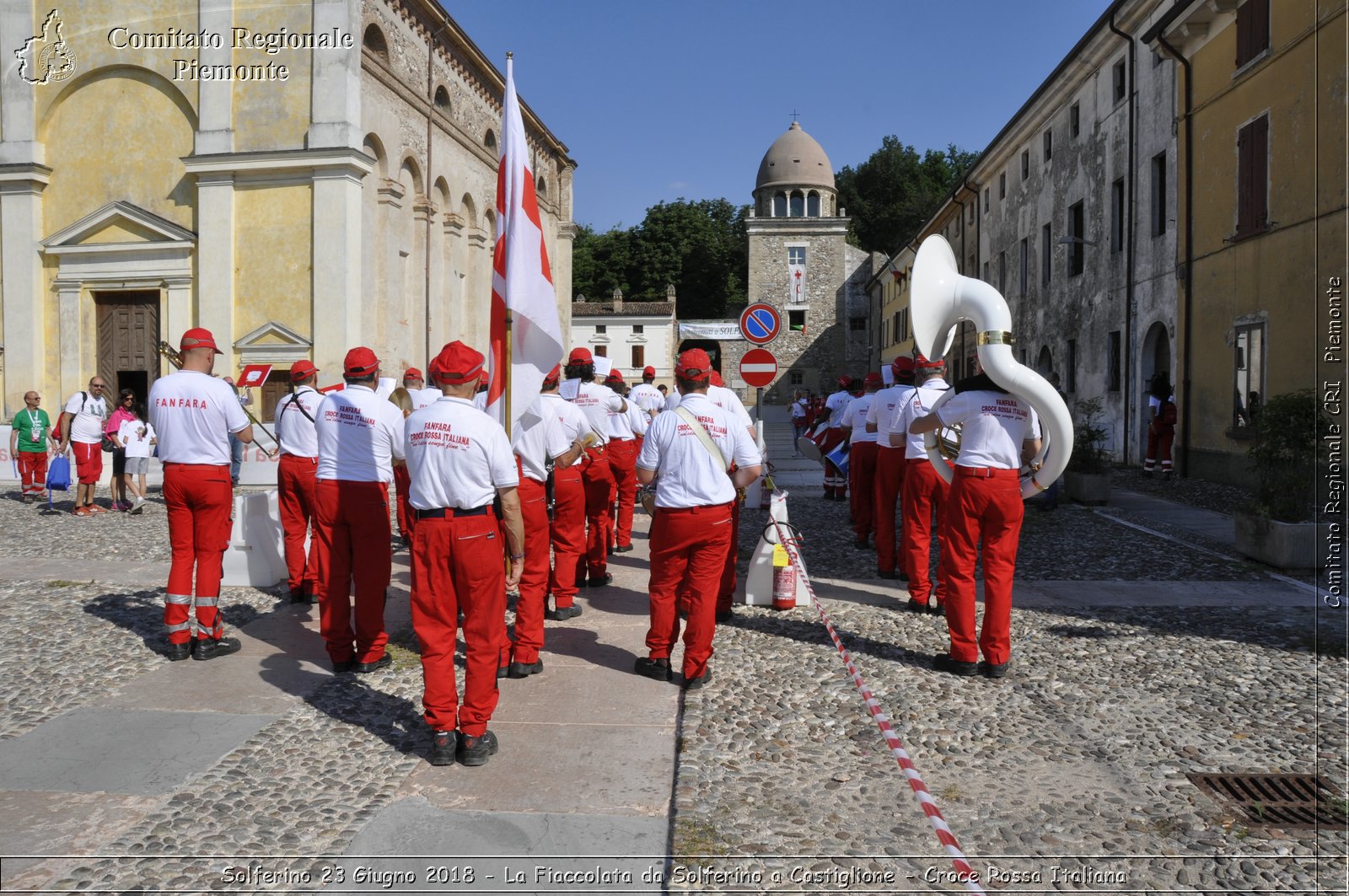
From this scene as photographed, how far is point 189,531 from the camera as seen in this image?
5879 mm

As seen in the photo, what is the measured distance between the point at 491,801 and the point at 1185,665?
436 centimetres

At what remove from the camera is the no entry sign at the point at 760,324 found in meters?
12.1

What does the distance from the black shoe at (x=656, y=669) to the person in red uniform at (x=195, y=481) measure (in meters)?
2.75

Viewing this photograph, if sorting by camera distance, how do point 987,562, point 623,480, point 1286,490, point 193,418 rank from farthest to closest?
1. point 623,480
2. point 1286,490
3. point 193,418
4. point 987,562

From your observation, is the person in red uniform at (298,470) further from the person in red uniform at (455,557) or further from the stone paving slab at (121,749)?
the person in red uniform at (455,557)

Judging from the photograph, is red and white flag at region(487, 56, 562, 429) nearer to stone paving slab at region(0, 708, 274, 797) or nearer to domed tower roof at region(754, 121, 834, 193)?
stone paving slab at region(0, 708, 274, 797)

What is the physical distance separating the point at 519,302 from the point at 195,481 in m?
2.35

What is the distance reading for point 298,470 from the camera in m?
6.98

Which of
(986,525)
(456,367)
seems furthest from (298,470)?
(986,525)

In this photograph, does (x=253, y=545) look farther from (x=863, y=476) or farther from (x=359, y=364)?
(x=863, y=476)

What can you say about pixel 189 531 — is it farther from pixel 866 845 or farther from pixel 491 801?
pixel 866 845

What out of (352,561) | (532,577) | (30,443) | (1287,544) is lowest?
(1287,544)

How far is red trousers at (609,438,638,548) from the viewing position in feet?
30.9

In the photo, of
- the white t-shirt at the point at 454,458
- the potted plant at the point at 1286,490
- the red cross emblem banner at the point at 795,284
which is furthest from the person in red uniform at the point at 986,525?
the red cross emblem banner at the point at 795,284
